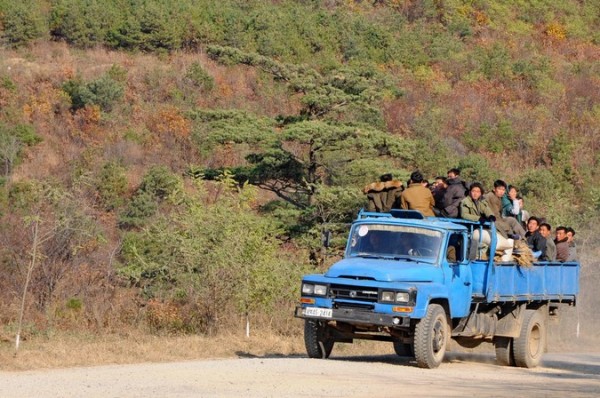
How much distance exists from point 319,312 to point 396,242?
169 cm

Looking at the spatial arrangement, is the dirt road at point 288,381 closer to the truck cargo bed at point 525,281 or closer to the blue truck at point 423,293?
the blue truck at point 423,293

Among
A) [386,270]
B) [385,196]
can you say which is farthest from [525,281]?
[386,270]

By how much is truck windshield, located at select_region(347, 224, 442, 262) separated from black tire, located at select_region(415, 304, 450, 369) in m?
0.87

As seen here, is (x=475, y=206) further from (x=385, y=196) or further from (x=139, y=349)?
(x=139, y=349)

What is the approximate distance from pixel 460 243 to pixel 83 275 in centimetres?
1581

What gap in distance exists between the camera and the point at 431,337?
55.2ft

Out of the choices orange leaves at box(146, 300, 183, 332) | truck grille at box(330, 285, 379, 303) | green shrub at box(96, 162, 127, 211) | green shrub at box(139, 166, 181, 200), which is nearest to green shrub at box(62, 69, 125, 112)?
green shrub at box(96, 162, 127, 211)

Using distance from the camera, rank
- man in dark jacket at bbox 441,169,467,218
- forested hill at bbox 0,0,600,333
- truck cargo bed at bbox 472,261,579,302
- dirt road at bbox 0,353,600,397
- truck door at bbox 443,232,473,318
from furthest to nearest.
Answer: forested hill at bbox 0,0,600,333
man in dark jacket at bbox 441,169,467,218
truck cargo bed at bbox 472,261,579,302
truck door at bbox 443,232,473,318
dirt road at bbox 0,353,600,397

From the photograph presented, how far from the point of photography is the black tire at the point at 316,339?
1775 centimetres

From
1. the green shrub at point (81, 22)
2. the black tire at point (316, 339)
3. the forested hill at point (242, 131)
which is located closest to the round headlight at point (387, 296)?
the black tire at point (316, 339)

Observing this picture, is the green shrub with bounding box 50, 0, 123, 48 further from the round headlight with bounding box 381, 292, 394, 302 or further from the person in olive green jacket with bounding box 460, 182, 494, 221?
the round headlight with bounding box 381, 292, 394, 302

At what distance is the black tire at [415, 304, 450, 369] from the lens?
16703 millimetres

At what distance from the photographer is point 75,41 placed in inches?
2721

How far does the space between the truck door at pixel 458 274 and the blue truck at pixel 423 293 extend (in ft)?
0.05
